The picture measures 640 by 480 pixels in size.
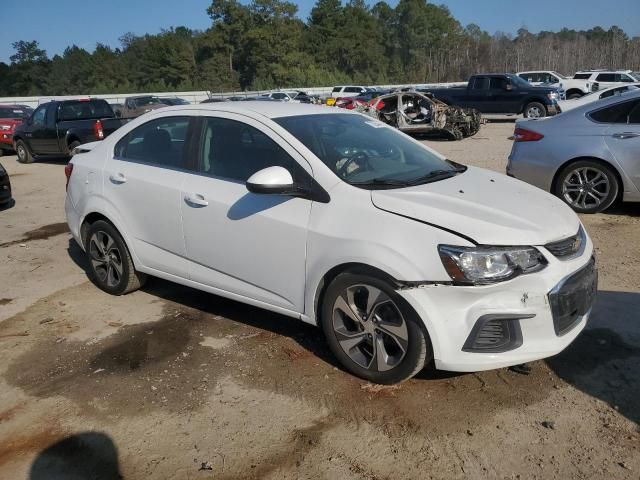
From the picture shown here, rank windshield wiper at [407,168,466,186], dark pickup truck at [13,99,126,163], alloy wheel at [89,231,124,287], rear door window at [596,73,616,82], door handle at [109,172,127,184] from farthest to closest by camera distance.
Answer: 1. rear door window at [596,73,616,82]
2. dark pickup truck at [13,99,126,163]
3. alloy wheel at [89,231,124,287]
4. door handle at [109,172,127,184]
5. windshield wiper at [407,168,466,186]

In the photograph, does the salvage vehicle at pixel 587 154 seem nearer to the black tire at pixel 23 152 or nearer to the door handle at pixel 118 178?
the door handle at pixel 118 178

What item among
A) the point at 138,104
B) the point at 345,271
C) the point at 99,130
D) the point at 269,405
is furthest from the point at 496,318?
the point at 138,104

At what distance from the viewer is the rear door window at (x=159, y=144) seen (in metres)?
4.35

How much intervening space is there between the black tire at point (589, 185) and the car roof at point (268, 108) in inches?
147

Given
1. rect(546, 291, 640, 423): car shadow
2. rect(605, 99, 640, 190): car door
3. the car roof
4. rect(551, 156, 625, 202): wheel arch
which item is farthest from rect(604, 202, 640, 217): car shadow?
the car roof

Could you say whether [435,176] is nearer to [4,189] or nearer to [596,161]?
[596,161]

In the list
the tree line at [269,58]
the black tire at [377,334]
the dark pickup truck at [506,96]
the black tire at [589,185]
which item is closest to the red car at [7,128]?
the dark pickup truck at [506,96]

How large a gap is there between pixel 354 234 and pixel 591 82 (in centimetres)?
2908

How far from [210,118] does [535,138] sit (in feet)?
15.3

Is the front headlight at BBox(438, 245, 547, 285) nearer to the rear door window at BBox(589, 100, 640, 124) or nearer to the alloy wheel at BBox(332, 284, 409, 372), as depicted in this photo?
the alloy wheel at BBox(332, 284, 409, 372)

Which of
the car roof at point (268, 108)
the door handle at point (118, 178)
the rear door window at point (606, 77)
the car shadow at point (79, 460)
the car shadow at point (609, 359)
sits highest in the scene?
the rear door window at point (606, 77)

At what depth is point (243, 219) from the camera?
12.4ft

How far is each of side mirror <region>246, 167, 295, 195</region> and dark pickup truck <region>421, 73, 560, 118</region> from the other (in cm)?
1865

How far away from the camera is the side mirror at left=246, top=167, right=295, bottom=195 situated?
3.40 meters
